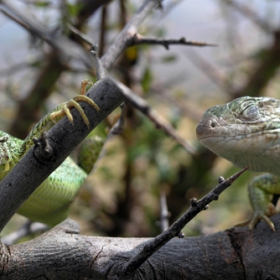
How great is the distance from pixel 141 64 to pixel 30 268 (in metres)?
2.32

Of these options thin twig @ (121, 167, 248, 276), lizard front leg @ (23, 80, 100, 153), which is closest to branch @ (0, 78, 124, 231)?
lizard front leg @ (23, 80, 100, 153)

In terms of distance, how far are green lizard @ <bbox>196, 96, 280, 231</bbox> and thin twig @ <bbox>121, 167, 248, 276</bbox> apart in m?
0.41

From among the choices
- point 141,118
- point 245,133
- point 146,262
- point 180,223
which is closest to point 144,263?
point 146,262

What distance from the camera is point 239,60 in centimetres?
423

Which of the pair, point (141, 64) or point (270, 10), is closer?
point (141, 64)

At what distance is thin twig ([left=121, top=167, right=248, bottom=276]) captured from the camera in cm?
88

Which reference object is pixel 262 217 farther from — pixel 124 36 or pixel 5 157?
pixel 5 157

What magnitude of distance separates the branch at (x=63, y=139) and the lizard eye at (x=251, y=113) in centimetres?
59

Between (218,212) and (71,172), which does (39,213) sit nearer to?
(71,172)

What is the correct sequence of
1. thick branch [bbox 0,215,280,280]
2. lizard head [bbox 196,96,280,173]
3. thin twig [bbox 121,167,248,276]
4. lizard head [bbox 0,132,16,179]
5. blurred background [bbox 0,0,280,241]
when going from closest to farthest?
thin twig [bbox 121,167,248,276], thick branch [bbox 0,215,280,280], lizard head [bbox 196,96,280,173], lizard head [bbox 0,132,16,179], blurred background [bbox 0,0,280,241]

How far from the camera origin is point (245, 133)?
138cm

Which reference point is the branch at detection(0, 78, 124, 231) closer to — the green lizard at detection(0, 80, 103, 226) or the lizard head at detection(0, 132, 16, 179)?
the green lizard at detection(0, 80, 103, 226)

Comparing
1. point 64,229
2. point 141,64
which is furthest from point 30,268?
point 141,64

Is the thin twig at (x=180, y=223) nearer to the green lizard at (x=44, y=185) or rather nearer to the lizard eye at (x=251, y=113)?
the lizard eye at (x=251, y=113)
